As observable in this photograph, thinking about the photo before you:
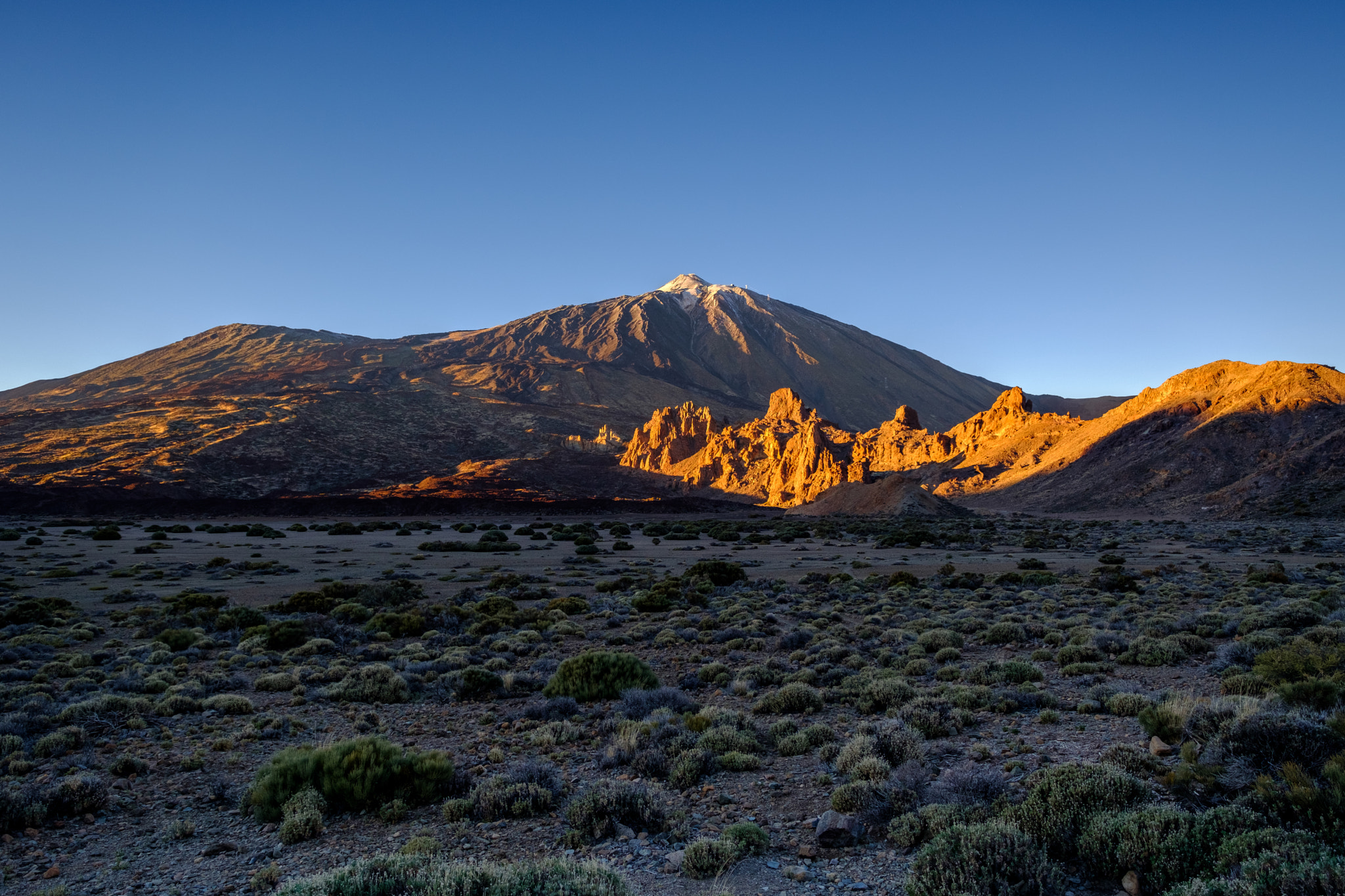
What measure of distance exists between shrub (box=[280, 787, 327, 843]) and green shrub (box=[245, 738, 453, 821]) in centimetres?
18

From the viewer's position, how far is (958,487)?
91.8 meters

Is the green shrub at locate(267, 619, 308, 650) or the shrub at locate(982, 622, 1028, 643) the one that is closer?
the shrub at locate(982, 622, 1028, 643)

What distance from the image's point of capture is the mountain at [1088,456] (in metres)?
59.8

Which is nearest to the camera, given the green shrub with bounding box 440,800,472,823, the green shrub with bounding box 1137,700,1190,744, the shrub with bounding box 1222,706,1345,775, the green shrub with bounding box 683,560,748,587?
the shrub with bounding box 1222,706,1345,775

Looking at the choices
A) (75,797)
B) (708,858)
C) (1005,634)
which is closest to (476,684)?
(75,797)

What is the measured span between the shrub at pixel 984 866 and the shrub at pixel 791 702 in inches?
188

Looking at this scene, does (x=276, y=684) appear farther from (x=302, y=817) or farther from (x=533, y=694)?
(x=302, y=817)

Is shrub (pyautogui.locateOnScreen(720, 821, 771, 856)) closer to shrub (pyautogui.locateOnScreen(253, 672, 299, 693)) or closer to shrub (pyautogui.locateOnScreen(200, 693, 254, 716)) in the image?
shrub (pyautogui.locateOnScreen(200, 693, 254, 716))

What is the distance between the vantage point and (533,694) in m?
11.3

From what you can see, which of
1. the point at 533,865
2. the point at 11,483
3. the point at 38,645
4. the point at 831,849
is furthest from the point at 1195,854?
the point at 11,483

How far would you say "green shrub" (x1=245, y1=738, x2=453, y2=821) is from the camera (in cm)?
671

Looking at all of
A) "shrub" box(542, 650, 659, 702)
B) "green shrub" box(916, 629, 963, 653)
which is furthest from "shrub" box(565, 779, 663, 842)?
"green shrub" box(916, 629, 963, 653)

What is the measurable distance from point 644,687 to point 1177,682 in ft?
25.6

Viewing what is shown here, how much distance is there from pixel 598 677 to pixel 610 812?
4987 millimetres
